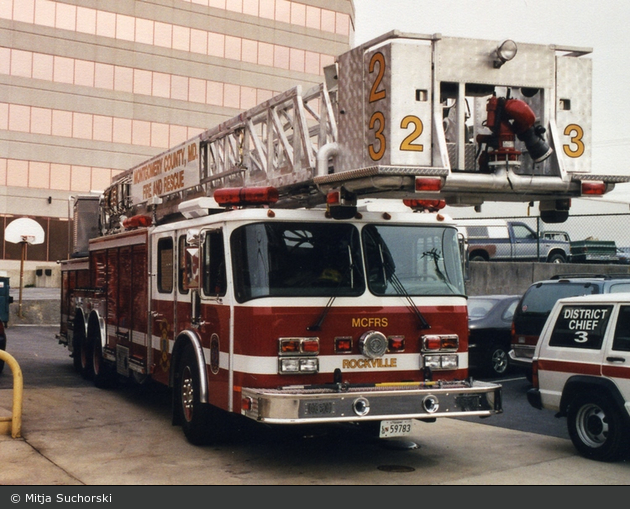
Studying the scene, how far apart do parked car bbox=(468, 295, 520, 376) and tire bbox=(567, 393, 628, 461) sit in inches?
235

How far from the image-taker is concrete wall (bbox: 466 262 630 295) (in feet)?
71.8

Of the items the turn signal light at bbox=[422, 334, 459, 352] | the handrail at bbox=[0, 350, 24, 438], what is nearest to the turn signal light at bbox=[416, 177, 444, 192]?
the turn signal light at bbox=[422, 334, 459, 352]

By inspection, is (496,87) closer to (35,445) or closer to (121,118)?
(35,445)

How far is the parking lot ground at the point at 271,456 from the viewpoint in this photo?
764 cm

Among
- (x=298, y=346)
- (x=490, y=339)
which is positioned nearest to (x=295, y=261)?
(x=298, y=346)

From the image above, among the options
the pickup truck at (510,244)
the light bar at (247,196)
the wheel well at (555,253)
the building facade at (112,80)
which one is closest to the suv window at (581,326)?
the light bar at (247,196)

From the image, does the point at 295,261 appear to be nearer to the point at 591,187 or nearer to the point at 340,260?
the point at 340,260

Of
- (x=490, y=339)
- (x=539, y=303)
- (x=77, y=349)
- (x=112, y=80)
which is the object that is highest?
(x=112, y=80)

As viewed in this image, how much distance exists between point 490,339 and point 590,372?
6422mm

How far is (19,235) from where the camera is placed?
27.2m

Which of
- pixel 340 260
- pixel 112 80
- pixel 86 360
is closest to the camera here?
pixel 340 260

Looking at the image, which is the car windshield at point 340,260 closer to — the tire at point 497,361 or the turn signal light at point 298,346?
the turn signal light at point 298,346

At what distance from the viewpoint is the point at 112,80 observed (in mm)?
53438

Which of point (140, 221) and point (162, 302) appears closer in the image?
point (162, 302)
